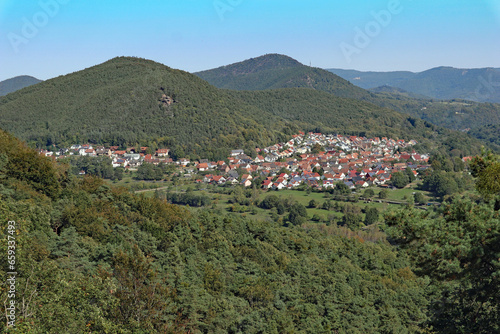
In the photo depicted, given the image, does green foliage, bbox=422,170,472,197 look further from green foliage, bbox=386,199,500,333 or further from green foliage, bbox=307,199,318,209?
green foliage, bbox=386,199,500,333

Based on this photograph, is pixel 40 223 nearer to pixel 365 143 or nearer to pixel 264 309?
pixel 264 309

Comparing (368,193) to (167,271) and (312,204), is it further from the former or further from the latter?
(167,271)

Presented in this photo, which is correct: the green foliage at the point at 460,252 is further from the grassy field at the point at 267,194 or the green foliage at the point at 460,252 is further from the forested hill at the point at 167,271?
the grassy field at the point at 267,194

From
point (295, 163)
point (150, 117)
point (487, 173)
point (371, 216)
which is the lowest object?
point (371, 216)

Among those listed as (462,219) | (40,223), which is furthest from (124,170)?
(462,219)

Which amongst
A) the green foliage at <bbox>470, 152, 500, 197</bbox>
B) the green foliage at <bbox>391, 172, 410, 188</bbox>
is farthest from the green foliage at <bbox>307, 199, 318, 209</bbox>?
the green foliage at <bbox>470, 152, 500, 197</bbox>

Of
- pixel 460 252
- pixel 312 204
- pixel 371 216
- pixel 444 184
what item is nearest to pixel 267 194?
pixel 312 204
